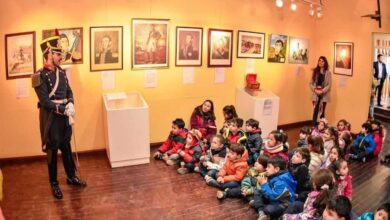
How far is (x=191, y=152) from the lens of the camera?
6.29 metres

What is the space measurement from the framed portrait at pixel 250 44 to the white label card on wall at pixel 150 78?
1.69 metres

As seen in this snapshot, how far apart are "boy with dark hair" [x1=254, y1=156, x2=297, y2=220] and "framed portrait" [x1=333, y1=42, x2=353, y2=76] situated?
4044 mm

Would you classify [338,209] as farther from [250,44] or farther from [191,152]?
[250,44]

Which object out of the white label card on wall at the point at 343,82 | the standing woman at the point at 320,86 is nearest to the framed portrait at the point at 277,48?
the standing woman at the point at 320,86

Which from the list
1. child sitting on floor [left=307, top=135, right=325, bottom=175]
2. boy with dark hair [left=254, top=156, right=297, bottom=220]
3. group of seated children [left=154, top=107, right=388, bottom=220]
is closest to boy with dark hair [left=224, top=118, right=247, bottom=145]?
group of seated children [left=154, top=107, right=388, bottom=220]

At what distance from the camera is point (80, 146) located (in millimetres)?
6766

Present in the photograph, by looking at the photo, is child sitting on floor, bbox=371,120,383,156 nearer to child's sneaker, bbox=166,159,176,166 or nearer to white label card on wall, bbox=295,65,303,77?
white label card on wall, bbox=295,65,303,77

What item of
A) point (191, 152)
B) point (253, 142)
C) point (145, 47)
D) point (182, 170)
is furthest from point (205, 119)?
point (145, 47)

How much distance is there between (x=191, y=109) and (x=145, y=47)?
140 cm

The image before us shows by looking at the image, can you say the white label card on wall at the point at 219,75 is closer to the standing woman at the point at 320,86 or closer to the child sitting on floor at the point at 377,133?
the standing woman at the point at 320,86

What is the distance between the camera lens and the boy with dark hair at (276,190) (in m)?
4.65

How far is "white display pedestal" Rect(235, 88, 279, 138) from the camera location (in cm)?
741

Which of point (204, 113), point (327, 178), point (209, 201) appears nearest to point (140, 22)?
point (204, 113)

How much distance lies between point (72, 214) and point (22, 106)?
2.22m
